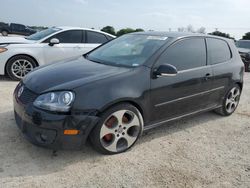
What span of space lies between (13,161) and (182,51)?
106 inches

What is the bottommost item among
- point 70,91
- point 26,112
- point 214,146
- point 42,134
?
point 214,146

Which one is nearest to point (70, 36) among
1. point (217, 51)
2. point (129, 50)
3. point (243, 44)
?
point (129, 50)

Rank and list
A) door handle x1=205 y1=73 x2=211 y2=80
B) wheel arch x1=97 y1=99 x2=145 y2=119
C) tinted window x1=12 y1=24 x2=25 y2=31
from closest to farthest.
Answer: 1. wheel arch x1=97 y1=99 x2=145 y2=119
2. door handle x1=205 y1=73 x2=211 y2=80
3. tinted window x1=12 y1=24 x2=25 y2=31

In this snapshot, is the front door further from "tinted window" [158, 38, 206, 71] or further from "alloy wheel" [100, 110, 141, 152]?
"alloy wheel" [100, 110, 141, 152]

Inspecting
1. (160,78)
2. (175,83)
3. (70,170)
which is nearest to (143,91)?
(160,78)

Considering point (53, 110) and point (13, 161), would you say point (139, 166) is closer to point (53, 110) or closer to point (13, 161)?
point (53, 110)

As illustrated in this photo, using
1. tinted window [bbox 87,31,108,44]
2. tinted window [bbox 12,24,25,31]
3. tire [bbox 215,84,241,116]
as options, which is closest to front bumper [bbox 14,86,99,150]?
tire [bbox 215,84,241,116]

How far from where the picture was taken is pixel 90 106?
320cm

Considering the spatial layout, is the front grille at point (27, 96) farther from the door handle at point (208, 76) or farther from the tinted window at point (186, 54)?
the door handle at point (208, 76)

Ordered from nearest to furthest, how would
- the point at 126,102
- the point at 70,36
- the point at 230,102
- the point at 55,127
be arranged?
the point at 55,127 → the point at 126,102 → the point at 230,102 → the point at 70,36

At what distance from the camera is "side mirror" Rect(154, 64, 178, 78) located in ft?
12.1

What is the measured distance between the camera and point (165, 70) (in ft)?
12.1

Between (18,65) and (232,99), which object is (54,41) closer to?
(18,65)

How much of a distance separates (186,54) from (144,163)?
178 centimetres
